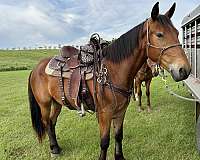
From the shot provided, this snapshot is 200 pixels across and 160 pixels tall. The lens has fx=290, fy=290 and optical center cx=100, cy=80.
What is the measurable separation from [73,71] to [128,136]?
2092 millimetres

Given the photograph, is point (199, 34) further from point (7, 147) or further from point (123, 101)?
point (7, 147)

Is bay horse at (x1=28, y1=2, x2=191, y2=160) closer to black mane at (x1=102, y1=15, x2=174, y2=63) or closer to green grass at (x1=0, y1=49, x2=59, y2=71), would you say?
black mane at (x1=102, y1=15, x2=174, y2=63)

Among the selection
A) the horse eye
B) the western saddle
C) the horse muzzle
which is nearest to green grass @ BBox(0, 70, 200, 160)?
the western saddle

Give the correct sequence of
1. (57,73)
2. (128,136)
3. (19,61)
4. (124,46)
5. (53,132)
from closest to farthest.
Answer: (124,46) → (57,73) → (53,132) → (128,136) → (19,61)

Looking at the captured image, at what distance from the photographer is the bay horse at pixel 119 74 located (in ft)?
9.68

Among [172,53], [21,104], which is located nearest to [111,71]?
[172,53]

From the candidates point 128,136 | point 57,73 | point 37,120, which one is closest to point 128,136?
point 128,136

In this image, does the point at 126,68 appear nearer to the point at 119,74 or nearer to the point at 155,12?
the point at 119,74

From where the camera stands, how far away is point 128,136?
5453 millimetres

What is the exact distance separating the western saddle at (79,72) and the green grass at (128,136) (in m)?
1.06

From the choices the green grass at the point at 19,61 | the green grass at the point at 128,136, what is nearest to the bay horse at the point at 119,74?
the green grass at the point at 128,136

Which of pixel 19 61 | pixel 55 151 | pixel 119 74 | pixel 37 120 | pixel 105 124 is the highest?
pixel 19 61

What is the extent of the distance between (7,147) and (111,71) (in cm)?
268

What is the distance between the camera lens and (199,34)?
5094 millimetres
